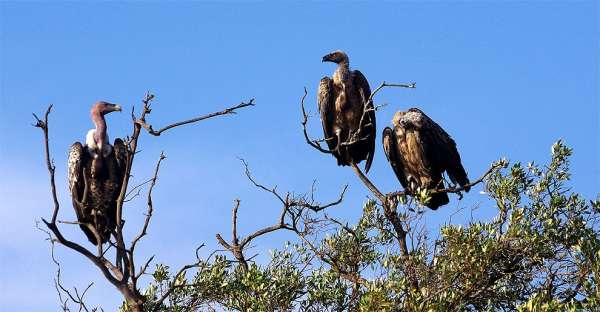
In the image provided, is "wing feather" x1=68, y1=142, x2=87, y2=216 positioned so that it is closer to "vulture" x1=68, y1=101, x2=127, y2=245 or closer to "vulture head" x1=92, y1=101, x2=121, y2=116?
"vulture" x1=68, y1=101, x2=127, y2=245

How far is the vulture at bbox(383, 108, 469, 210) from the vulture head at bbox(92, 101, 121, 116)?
3.11 metres

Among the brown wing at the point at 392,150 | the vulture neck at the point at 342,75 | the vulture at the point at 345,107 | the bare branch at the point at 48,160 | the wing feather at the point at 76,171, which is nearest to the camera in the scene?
the bare branch at the point at 48,160

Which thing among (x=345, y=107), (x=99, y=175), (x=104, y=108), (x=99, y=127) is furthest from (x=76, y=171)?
(x=345, y=107)

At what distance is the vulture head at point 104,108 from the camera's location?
11.3 metres

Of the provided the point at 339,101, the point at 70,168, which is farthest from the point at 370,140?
the point at 70,168

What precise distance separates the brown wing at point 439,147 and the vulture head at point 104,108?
3.47 m

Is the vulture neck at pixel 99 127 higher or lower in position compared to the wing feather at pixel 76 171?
higher

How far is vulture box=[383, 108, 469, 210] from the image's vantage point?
1031 centimetres

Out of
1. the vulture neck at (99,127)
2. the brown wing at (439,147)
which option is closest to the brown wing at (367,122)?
the brown wing at (439,147)

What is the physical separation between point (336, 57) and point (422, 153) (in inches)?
86.7

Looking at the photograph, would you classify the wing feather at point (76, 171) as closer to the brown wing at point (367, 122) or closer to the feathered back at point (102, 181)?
the feathered back at point (102, 181)

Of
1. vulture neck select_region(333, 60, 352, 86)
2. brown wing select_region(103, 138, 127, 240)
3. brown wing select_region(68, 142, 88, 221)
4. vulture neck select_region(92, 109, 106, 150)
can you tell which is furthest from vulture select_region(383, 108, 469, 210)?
brown wing select_region(68, 142, 88, 221)

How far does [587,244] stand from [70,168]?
5414mm

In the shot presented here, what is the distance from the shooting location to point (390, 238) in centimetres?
907
